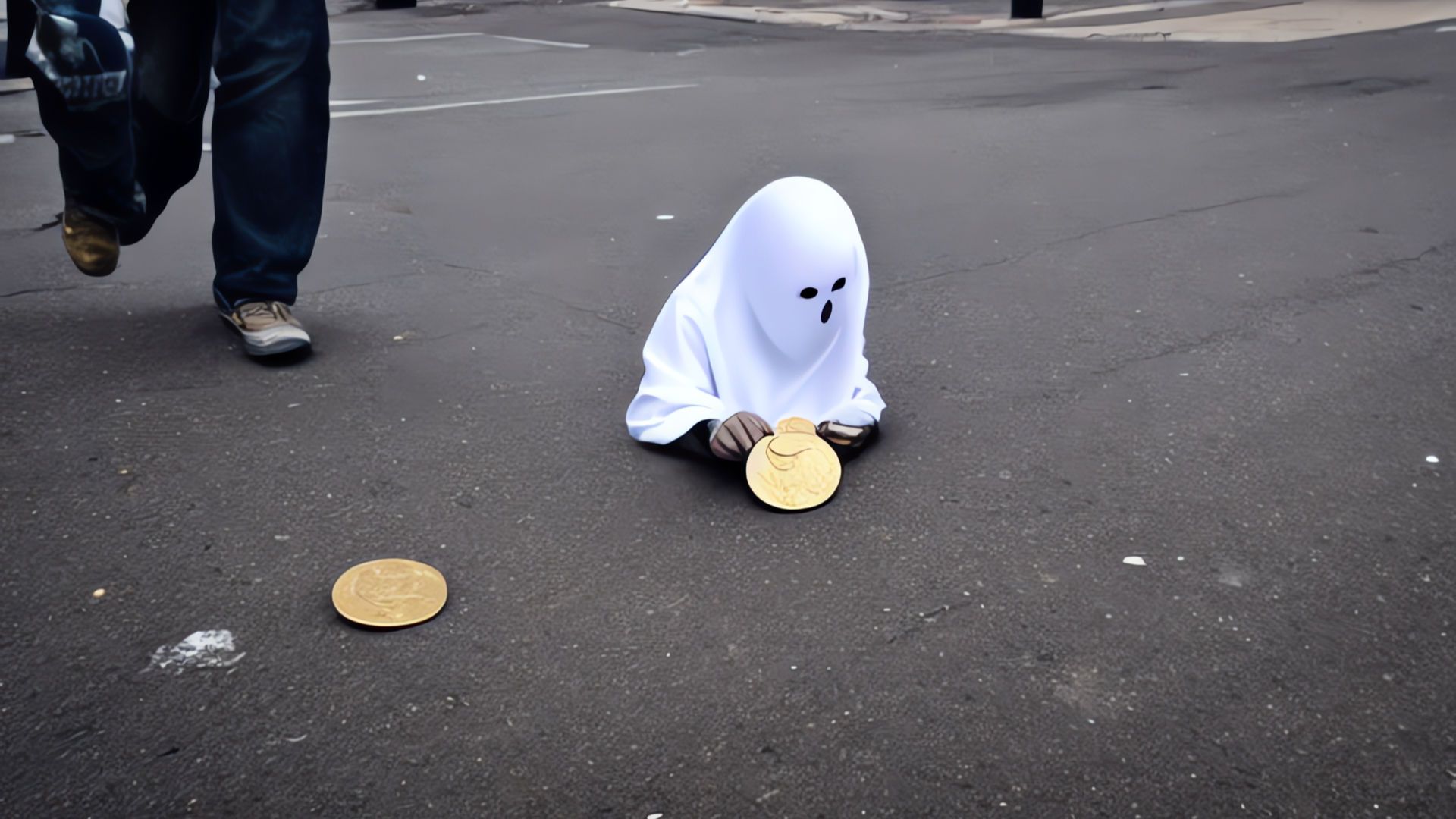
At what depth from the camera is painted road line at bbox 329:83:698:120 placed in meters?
10.1

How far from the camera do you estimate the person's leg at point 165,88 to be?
439cm

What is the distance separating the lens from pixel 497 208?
706 cm

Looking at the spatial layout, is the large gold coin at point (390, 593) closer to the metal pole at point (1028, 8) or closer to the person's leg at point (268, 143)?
the person's leg at point (268, 143)

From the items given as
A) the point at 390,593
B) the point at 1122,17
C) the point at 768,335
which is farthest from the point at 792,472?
the point at 1122,17

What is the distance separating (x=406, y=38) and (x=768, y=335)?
13.3 m

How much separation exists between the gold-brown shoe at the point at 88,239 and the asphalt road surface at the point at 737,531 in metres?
0.36

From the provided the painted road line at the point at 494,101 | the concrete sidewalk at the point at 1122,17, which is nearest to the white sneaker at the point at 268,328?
the painted road line at the point at 494,101

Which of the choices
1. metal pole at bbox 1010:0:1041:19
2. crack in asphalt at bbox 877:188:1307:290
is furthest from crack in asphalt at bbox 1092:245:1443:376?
metal pole at bbox 1010:0:1041:19

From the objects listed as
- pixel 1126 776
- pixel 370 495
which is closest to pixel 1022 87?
pixel 370 495

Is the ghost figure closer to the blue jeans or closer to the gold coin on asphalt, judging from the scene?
the gold coin on asphalt

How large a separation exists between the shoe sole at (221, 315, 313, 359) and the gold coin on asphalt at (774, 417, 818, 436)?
182cm

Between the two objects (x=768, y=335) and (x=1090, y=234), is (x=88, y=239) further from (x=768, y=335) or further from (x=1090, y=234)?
(x=1090, y=234)

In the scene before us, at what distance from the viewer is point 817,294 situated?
373cm

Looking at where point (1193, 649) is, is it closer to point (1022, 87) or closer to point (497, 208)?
point (497, 208)
